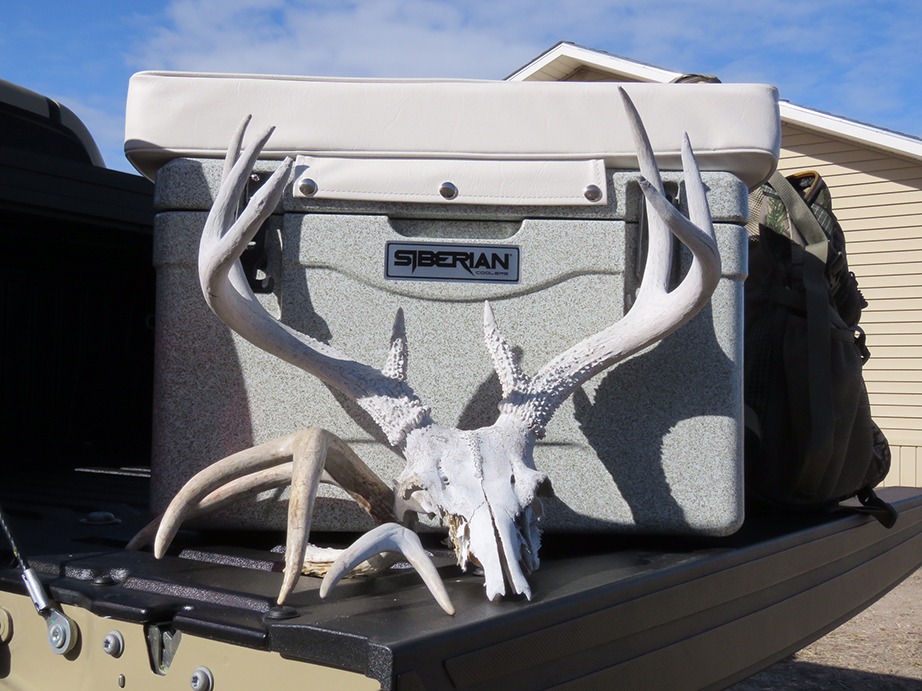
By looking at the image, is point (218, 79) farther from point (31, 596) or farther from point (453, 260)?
point (31, 596)

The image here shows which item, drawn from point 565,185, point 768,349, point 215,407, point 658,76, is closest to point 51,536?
point 215,407

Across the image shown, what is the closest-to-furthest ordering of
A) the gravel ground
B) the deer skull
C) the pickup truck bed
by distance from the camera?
the pickup truck bed → the deer skull → the gravel ground

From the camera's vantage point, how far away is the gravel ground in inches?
162

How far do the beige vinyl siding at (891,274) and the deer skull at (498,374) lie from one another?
273 inches

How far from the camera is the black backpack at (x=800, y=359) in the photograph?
2.29 meters

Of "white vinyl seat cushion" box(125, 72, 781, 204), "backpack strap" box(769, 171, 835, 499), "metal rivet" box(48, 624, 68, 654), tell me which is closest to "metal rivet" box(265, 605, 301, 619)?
"metal rivet" box(48, 624, 68, 654)

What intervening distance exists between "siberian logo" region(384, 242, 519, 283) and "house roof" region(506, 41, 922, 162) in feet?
20.3

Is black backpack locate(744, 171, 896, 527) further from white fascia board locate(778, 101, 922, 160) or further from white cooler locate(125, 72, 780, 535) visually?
white fascia board locate(778, 101, 922, 160)

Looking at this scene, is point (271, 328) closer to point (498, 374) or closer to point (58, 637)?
point (498, 374)

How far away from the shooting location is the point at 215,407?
1902mm

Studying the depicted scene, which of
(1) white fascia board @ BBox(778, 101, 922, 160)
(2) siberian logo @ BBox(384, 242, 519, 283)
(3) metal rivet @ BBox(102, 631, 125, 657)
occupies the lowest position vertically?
(3) metal rivet @ BBox(102, 631, 125, 657)

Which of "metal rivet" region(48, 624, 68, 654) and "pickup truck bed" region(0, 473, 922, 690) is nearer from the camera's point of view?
"pickup truck bed" region(0, 473, 922, 690)

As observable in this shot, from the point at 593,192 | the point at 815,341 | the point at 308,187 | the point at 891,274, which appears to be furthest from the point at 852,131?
the point at 308,187

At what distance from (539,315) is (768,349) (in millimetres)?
781
